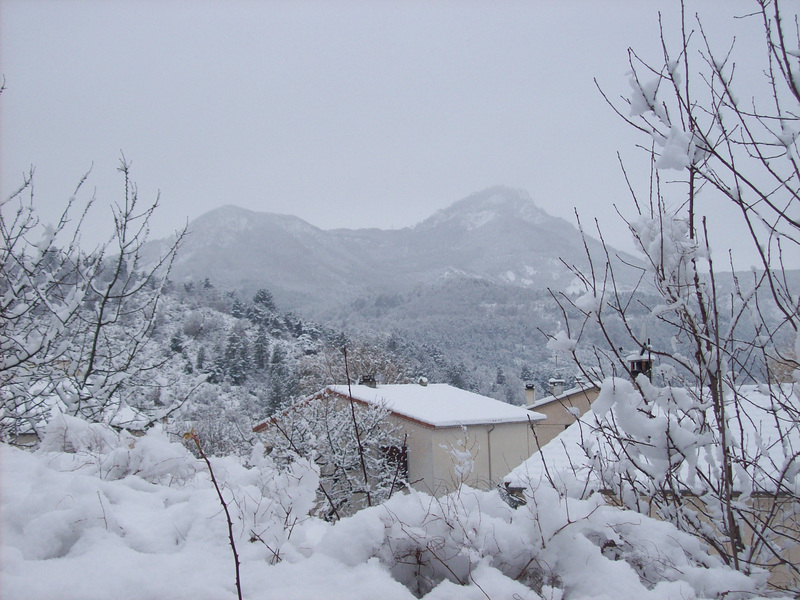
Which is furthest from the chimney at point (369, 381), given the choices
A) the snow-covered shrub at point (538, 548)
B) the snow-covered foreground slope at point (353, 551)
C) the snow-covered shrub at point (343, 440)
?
the snow-covered shrub at point (538, 548)

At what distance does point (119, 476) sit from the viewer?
288 cm

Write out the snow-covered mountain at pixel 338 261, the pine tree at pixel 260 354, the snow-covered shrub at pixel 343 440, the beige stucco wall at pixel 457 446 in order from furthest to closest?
the snow-covered mountain at pixel 338 261 → the pine tree at pixel 260 354 → the beige stucco wall at pixel 457 446 → the snow-covered shrub at pixel 343 440

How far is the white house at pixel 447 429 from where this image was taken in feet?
54.4

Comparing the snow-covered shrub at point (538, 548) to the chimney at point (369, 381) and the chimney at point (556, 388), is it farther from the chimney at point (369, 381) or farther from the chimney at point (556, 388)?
the chimney at point (369, 381)

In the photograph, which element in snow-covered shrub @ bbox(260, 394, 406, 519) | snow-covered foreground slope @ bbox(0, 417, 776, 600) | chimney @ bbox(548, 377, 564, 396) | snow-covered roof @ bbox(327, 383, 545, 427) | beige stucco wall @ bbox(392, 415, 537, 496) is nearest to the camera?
snow-covered foreground slope @ bbox(0, 417, 776, 600)

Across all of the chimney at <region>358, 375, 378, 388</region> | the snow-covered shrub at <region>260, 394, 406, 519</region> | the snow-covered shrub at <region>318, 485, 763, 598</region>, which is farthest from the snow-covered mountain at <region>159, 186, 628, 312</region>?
the snow-covered shrub at <region>318, 485, 763, 598</region>

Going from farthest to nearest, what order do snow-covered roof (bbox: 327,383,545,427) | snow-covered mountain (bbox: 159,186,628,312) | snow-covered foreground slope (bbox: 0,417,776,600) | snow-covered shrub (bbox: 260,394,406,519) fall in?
snow-covered mountain (bbox: 159,186,628,312) → snow-covered roof (bbox: 327,383,545,427) → snow-covered shrub (bbox: 260,394,406,519) → snow-covered foreground slope (bbox: 0,417,776,600)

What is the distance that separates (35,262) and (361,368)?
100 ft

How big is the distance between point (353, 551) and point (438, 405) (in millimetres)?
17889

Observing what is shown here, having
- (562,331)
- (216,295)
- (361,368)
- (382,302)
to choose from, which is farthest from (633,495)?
(382,302)

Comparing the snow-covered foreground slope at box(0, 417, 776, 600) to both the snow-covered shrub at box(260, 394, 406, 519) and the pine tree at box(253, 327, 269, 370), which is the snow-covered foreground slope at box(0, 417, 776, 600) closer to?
the snow-covered shrub at box(260, 394, 406, 519)

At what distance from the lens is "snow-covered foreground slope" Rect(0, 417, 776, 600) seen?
64.4 inches

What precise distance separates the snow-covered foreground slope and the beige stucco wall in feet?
45.3

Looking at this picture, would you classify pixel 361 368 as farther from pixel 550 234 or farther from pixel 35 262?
pixel 550 234
